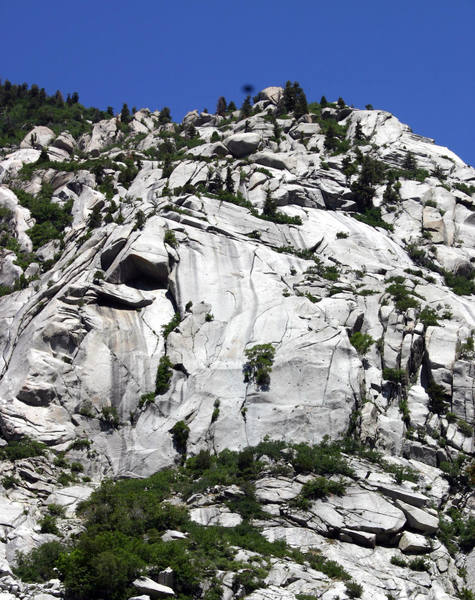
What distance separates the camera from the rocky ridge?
1318 inches

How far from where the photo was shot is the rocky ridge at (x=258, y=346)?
33469 mm

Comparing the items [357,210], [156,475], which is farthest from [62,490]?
[357,210]

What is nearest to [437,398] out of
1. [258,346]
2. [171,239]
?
[258,346]

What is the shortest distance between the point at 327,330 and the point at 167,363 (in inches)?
379

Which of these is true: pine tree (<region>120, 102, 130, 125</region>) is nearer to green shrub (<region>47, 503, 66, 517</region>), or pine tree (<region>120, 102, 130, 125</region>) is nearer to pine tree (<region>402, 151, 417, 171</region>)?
pine tree (<region>402, 151, 417, 171</region>)

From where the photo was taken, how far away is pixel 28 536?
29.9 meters

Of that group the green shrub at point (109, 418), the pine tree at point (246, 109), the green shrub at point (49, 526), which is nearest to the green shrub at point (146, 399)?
the green shrub at point (109, 418)

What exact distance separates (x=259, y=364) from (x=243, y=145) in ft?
127

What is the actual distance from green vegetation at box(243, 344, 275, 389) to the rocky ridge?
0.27 metres

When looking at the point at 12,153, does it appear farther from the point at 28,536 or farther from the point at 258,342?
the point at 28,536

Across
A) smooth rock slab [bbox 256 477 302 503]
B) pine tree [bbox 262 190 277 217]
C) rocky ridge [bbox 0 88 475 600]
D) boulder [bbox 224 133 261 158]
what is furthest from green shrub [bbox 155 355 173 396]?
boulder [bbox 224 133 261 158]

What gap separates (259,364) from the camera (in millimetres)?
42031

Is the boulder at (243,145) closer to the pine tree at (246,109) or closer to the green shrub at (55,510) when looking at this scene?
the pine tree at (246,109)

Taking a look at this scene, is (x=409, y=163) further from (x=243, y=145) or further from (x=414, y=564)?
(x=414, y=564)
